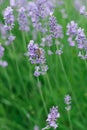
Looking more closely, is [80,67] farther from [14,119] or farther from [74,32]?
[74,32]

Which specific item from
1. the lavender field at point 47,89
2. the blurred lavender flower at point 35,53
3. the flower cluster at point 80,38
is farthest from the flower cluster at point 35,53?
the lavender field at point 47,89

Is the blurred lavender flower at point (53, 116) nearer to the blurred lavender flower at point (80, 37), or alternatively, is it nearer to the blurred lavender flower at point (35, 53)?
the blurred lavender flower at point (35, 53)

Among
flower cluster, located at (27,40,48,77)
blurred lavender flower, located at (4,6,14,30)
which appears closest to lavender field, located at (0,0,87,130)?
blurred lavender flower, located at (4,6,14,30)

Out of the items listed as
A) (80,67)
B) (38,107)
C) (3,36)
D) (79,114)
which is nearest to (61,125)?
(79,114)

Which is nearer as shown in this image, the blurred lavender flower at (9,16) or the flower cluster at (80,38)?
the flower cluster at (80,38)

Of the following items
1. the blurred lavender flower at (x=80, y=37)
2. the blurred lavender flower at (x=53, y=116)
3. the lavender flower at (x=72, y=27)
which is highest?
the lavender flower at (x=72, y=27)

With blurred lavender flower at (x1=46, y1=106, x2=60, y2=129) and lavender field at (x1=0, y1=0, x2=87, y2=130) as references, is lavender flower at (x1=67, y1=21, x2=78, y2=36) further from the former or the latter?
blurred lavender flower at (x1=46, y1=106, x2=60, y2=129)

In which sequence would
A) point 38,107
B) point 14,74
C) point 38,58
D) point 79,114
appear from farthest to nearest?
point 14,74 < point 38,107 < point 79,114 < point 38,58

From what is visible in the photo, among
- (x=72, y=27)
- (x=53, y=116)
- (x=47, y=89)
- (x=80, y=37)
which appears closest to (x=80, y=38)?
(x=80, y=37)

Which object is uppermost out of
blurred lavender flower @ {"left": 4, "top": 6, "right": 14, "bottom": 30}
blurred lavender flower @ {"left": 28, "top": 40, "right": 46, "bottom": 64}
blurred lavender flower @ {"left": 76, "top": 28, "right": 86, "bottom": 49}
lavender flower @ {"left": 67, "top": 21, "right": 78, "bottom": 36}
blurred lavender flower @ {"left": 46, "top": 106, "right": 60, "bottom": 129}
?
blurred lavender flower @ {"left": 4, "top": 6, "right": 14, "bottom": 30}

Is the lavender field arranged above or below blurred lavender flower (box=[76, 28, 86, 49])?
above

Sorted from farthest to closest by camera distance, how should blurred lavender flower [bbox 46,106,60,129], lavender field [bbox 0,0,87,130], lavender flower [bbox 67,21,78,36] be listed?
lavender field [bbox 0,0,87,130] < lavender flower [bbox 67,21,78,36] < blurred lavender flower [bbox 46,106,60,129]
